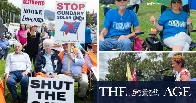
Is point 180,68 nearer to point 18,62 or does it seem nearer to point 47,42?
point 47,42

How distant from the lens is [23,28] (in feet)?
24.3

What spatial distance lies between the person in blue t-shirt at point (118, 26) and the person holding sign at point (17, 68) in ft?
3.91

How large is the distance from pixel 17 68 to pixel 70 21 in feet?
3.55

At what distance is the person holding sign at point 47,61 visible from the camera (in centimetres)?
680

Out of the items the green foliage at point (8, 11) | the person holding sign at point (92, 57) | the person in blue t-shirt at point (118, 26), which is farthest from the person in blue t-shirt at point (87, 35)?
the green foliage at point (8, 11)

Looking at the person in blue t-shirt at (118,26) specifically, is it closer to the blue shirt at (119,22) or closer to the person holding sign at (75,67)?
the blue shirt at (119,22)

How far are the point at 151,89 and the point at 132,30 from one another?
35.0 inches

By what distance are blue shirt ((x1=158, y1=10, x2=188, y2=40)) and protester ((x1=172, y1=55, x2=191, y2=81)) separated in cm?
36

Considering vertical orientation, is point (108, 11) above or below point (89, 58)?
above

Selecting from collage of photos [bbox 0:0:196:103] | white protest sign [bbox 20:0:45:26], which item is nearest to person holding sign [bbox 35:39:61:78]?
collage of photos [bbox 0:0:196:103]

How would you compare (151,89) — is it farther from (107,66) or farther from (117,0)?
(117,0)

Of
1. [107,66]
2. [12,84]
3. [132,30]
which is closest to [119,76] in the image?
[107,66]

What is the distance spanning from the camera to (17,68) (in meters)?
6.88

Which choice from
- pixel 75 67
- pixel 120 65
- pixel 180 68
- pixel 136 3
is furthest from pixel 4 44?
pixel 180 68
